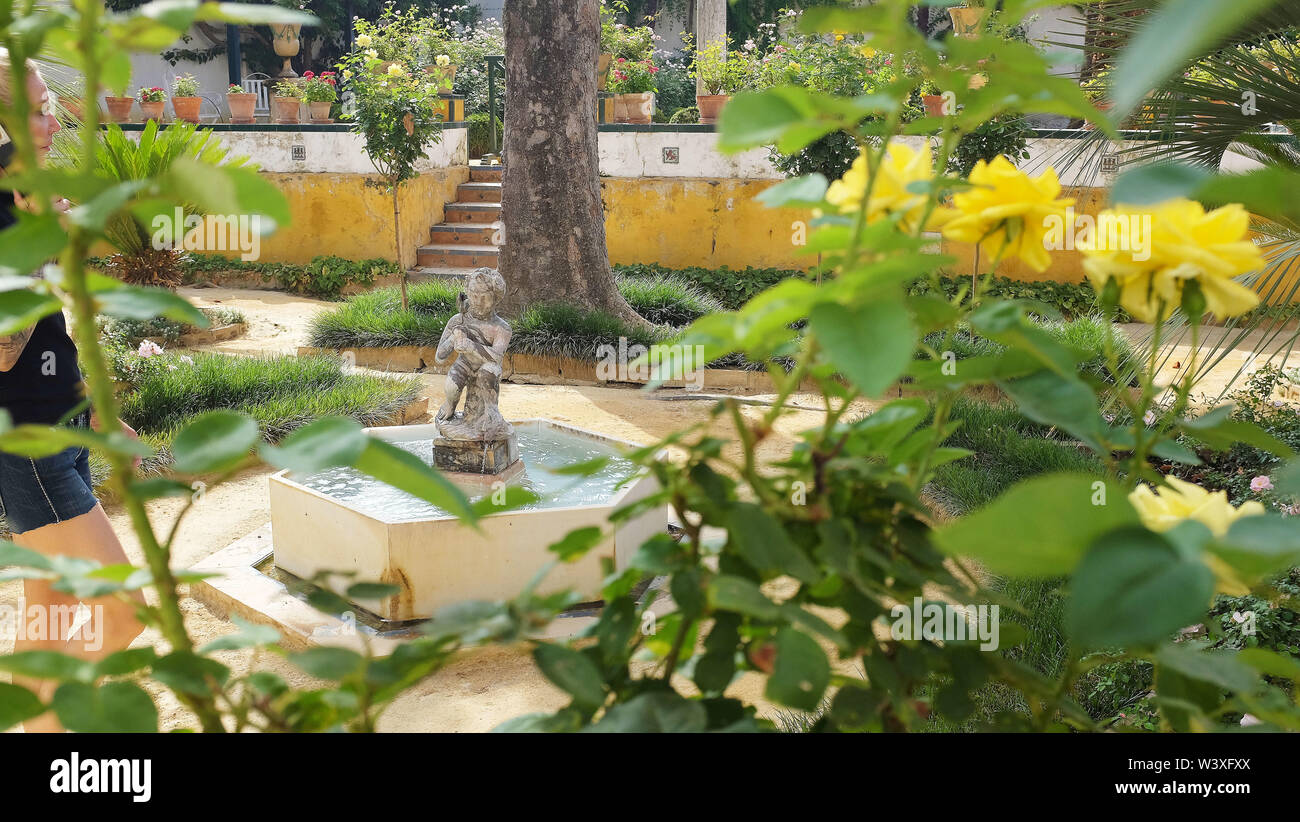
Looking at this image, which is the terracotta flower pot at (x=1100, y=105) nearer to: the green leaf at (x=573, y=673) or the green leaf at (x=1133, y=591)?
the green leaf at (x=1133, y=591)

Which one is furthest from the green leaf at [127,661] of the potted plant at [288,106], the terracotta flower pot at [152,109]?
the terracotta flower pot at [152,109]

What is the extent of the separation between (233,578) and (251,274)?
7.27 meters

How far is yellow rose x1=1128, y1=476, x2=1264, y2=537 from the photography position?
561mm

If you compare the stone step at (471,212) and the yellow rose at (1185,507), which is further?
the stone step at (471,212)

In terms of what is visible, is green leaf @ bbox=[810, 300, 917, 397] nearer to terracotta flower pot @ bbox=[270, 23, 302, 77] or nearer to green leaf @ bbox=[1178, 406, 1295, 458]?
green leaf @ bbox=[1178, 406, 1295, 458]

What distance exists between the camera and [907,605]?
21.7 inches

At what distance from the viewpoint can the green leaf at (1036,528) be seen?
376 mm

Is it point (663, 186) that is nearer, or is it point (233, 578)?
point (233, 578)

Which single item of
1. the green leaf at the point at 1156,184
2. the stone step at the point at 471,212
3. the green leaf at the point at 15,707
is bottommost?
the green leaf at the point at 15,707

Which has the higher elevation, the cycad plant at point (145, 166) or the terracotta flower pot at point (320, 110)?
the terracotta flower pot at point (320, 110)

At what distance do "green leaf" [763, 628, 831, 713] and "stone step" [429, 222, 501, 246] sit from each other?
10352 millimetres

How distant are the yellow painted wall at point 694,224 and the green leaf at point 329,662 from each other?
9.49 metres

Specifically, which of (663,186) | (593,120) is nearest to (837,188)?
(593,120)
